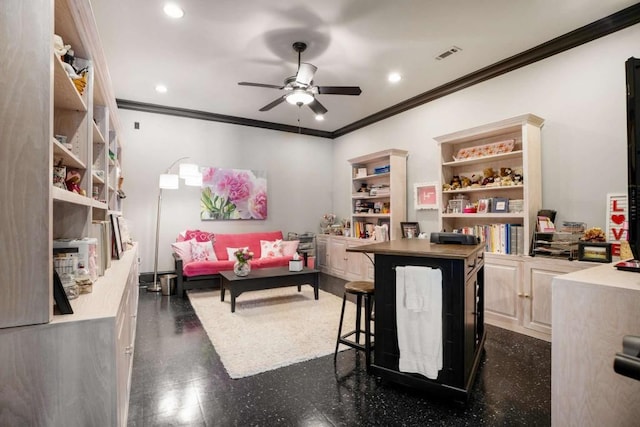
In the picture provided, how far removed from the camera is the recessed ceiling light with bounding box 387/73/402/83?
4139 mm

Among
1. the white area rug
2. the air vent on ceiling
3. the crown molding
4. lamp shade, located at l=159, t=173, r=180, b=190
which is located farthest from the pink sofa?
the air vent on ceiling

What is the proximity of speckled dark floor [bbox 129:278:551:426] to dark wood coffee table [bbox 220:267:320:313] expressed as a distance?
105 centimetres

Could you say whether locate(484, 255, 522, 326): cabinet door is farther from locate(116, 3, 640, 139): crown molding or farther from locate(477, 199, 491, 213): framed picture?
locate(116, 3, 640, 139): crown molding

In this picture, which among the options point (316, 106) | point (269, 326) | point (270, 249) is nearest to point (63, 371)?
point (269, 326)

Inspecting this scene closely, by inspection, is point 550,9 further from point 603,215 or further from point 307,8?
point 307,8

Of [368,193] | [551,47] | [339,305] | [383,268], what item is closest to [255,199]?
[368,193]

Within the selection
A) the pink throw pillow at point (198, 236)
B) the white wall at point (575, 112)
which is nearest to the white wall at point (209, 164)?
the pink throw pillow at point (198, 236)

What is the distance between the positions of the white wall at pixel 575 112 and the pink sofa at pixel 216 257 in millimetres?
3437

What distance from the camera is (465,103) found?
169 inches

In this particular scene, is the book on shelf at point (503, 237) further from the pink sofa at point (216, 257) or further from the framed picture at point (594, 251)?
the pink sofa at point (216, 257)

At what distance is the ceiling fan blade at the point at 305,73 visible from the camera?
313 centimetres

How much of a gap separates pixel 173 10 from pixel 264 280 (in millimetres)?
2993

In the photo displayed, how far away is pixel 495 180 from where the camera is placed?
3785 millimetres

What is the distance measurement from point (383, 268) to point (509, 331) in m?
2.05
